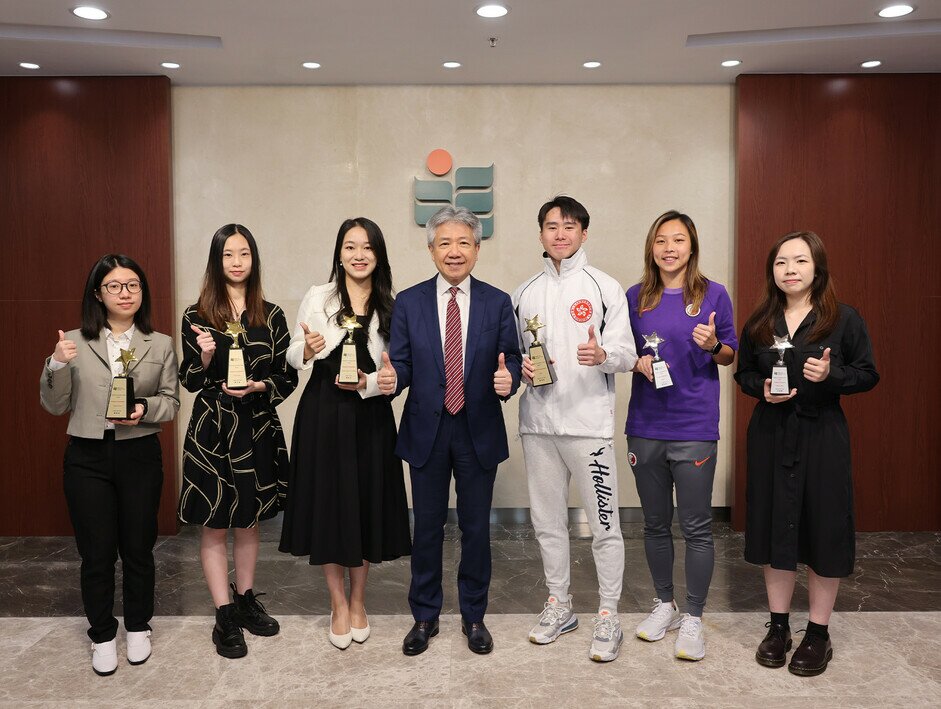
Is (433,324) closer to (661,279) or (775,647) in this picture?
(661,279)

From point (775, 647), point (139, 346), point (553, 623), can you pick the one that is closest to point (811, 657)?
point (775, 647)

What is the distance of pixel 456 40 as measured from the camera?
4.27 metres

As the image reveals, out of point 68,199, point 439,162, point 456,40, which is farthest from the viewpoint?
point 439,162

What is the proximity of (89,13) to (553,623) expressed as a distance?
3.70m

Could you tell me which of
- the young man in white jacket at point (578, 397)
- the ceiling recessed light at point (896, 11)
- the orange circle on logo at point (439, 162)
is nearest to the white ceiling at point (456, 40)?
the ceiling recessed light at point (896, 11)

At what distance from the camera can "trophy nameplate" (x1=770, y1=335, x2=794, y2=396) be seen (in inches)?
113

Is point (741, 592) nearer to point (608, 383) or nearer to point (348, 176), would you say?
point (608, 383)

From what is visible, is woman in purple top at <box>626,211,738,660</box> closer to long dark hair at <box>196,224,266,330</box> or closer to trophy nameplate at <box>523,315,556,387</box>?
trophy nameplate at <box>523,315,556,387</box>

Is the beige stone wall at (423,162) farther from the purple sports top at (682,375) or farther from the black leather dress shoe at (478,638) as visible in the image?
the black leather dress shoe at (478,638)

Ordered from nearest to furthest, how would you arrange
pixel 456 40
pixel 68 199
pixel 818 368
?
pixel 818 368 → pixel 456 40 → pixel 68 199

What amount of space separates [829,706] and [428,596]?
61.1 inches

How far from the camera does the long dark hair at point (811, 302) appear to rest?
2.97 metres

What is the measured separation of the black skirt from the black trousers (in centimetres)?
55

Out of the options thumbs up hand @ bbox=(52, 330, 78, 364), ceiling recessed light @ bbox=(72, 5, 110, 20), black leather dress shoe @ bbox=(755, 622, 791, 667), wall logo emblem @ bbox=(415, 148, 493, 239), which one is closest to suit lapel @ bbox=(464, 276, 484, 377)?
thumbs up hand @ bbox=(52, 330, 78, 364)
